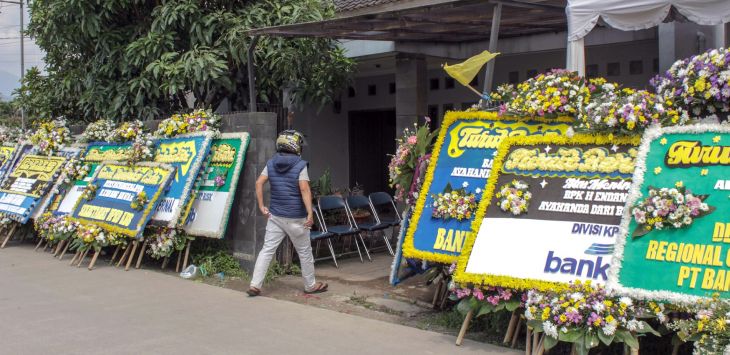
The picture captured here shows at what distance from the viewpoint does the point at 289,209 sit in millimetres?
7035

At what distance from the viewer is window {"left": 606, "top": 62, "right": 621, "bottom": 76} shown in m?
10.2

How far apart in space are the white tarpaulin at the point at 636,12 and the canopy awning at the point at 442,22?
51 cm

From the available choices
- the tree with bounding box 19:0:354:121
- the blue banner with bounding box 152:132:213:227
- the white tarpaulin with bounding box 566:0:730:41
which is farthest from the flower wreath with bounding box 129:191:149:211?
the white tarpaulin with bounding box 566:0:730:41

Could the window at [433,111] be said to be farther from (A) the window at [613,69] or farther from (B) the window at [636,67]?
(B) the window at [636,67]

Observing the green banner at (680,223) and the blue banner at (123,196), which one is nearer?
the green banner at (680,223)

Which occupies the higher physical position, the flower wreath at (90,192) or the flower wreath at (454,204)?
the flower wreath at (454,204)

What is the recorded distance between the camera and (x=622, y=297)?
14.7 ft

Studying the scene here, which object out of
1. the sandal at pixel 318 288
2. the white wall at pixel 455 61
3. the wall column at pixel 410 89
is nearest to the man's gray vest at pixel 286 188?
the sandal at pixel 318 288

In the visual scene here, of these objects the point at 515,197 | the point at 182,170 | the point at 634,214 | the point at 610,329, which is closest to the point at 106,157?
the point at 182,170

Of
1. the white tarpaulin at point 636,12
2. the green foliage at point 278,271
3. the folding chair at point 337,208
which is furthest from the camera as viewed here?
the folding chair at point 337,208

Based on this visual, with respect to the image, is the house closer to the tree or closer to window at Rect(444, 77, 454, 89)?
window at Rect(444, 77, 454, 89)

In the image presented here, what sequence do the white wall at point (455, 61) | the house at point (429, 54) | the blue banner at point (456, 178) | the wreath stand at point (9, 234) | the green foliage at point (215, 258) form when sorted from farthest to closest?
the wreath stand at point (9, 234) → the white wall at point (455, 61) → the green foliage at point (215, 258) → the house at point (429, 54) → the blue banner at point (456, 178)

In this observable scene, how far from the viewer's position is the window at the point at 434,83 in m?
12.7

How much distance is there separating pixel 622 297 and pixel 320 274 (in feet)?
14.6
